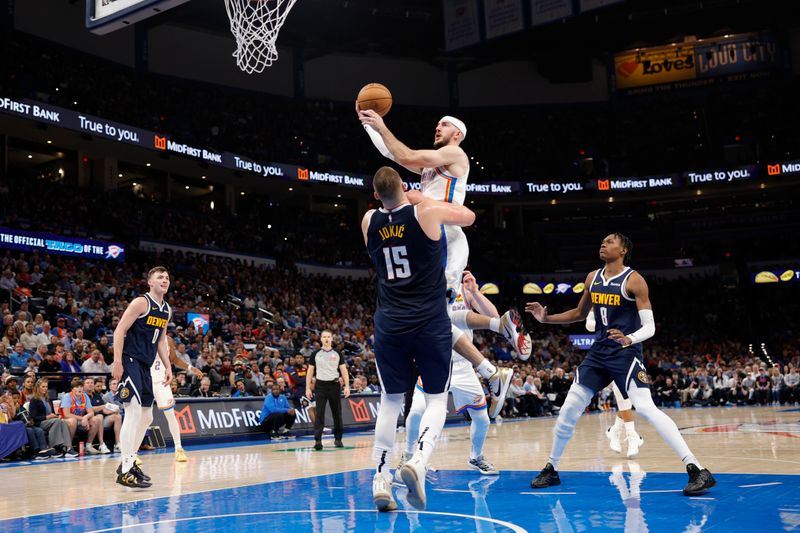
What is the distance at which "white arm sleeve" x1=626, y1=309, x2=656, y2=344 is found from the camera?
6789 mm

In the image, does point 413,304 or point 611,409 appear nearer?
point 413,304

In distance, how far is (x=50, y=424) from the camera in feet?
42.2

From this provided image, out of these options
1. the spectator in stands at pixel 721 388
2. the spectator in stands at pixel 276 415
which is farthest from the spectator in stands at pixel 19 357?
the spectator in stands at pixel 721 388

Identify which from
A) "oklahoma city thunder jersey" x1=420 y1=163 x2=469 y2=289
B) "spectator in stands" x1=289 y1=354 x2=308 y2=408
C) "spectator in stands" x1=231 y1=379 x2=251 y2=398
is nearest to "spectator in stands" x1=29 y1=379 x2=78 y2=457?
"spectator in stands" x1=231 y1=379 x2=251 y2=398

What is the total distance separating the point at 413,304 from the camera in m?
5.62

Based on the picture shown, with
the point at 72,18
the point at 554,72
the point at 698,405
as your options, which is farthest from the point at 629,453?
the point at 554,72

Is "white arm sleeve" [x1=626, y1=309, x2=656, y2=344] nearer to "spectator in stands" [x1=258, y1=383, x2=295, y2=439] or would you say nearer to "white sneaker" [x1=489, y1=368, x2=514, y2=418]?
"white sneaker" [x1=489, y1=368, x2=514, y2=418]

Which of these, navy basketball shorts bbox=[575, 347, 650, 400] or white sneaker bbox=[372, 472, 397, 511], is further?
navy basketball shorts bbox=[575, 347, 650, 400]

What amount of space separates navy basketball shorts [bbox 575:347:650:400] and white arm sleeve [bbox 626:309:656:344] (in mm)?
185

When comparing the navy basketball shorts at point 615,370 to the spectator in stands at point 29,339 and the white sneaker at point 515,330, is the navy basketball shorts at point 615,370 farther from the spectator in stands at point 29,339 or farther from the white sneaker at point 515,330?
the spectator in stands at point 29,339

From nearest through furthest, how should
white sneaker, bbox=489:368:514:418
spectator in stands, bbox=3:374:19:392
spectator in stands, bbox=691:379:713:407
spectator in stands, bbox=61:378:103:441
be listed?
white sneaker, bbox=489:368:514:418
spectator in stands, bbox=3:374:19:392
spectator in stands, bbox=61:378:103:441
spectator in stands, bbox=691:379:713:407

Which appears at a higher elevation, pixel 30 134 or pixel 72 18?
pixel 72 18

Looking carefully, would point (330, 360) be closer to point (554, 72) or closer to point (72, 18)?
point (72, 18)

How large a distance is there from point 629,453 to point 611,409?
18672 mm
